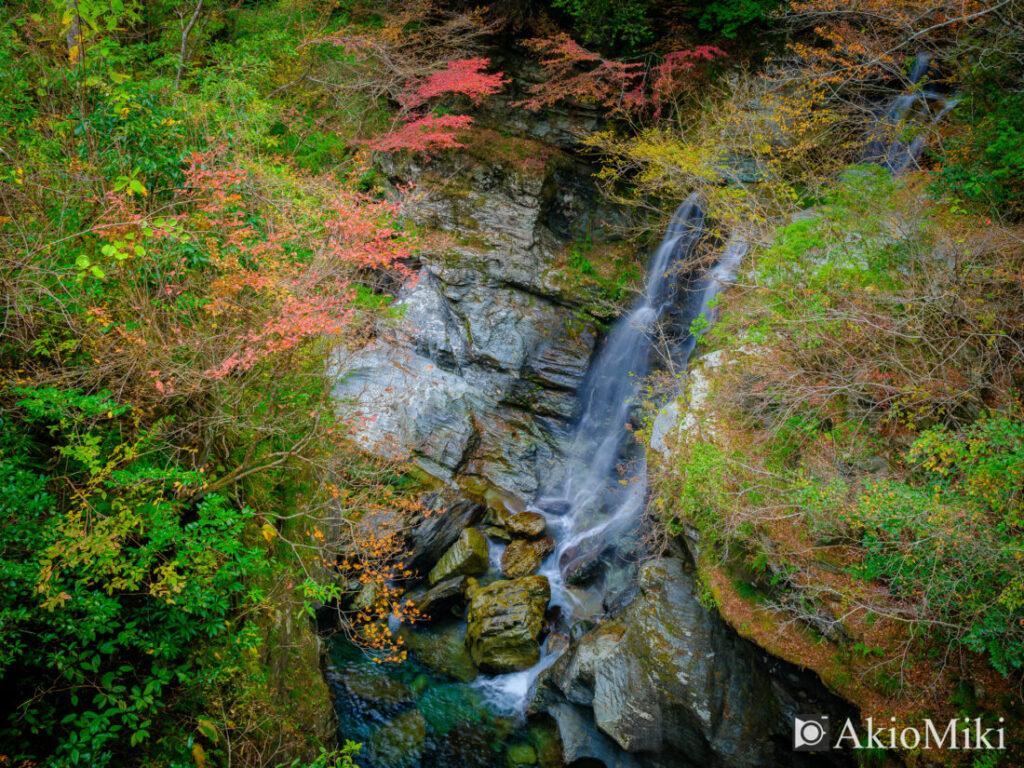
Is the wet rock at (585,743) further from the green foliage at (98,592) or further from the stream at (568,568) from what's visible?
the green foliage at (98,592)

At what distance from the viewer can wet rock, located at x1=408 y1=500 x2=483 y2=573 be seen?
1045cm

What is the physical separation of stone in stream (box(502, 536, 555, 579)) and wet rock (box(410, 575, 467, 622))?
3.41 ft

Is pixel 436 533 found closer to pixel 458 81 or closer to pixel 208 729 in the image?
pixel 208 729

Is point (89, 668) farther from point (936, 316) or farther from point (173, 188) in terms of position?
point (936, 316)

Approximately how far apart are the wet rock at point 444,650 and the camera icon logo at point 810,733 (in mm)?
5258

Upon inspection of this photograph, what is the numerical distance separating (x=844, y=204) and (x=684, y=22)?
8.43 m

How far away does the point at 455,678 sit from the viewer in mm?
8922

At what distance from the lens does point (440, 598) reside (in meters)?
9.95

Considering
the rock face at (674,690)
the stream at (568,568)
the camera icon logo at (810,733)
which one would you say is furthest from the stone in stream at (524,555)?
the camera icon logo at (810,733)

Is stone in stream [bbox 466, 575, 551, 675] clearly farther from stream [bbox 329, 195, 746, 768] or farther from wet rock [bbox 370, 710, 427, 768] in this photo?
wet rock [bbox 370, 710, 427, 768]

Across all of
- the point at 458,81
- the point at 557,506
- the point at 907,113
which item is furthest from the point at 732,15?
the point at 557,506

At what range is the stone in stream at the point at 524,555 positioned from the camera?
1056 centimetres

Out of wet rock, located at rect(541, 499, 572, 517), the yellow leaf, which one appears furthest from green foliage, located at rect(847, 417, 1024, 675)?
wet rock, located at rect(541, 499, 572, 517)

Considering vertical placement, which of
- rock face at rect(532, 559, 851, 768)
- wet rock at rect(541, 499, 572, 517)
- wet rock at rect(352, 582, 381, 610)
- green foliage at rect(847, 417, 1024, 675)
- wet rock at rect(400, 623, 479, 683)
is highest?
green foliage at rect(847, 417, 1024, 675)
